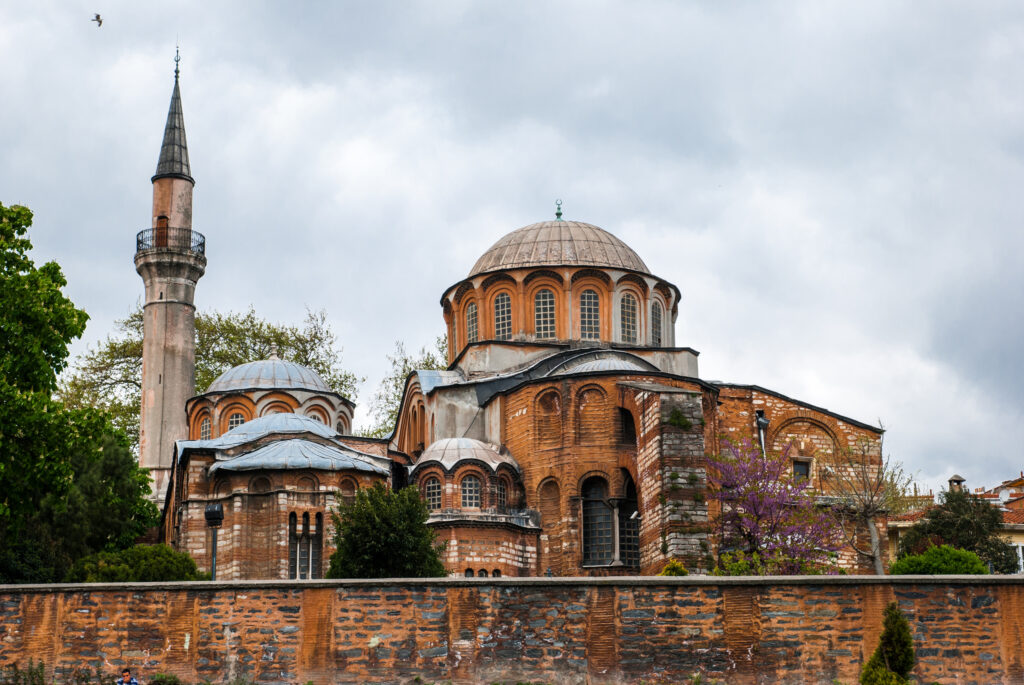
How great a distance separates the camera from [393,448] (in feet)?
123

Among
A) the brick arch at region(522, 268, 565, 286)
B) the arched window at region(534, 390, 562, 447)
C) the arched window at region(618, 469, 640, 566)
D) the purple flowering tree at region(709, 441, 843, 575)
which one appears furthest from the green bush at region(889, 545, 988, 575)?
the brick arch at region(522, 268, 565, 286)

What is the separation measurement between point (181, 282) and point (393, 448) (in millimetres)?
8703

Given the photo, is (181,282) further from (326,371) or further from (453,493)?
(453,493)

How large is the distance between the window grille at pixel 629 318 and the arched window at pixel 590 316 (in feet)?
2.18

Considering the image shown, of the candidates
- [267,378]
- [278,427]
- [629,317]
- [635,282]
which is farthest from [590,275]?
[267,378]

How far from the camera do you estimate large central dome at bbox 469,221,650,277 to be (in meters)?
35.2

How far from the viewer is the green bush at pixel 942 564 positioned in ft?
76.9

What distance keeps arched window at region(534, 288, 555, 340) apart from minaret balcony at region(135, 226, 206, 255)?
12006mm

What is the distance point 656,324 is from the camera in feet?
118

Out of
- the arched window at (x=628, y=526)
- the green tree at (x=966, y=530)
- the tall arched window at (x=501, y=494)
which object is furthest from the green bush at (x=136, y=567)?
the green tree at (x=966, y=530)

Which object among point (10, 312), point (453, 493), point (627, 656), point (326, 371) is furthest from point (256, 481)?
point (326, 371)

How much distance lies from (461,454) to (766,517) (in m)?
6.67

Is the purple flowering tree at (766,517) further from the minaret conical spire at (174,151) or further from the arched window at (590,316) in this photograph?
the minaret conical spire at (174,151)

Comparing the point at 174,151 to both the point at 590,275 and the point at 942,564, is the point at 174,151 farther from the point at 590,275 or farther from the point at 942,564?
the point at 942,564
